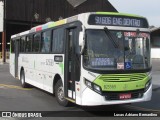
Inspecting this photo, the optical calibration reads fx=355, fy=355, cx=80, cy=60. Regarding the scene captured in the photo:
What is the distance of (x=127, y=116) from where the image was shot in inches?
368

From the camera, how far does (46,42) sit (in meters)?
12.5

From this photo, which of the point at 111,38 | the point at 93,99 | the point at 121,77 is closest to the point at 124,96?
the point at 121,77

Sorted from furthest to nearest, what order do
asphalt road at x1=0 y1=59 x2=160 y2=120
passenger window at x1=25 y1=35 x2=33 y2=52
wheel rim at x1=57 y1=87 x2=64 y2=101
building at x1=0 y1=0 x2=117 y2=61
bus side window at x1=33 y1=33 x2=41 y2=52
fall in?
building at x1=0 y1=0 x2=117 y2=61
passenger window at x1=25 y1=35 x2=33 y2=52
bus side window at x1=33 y1=33 x2=41 y2=52
wheel rim at x1=57 y1=87 x2=64 y2=101
asphalt road at x1=0 y1=59 x2=160 y2=120

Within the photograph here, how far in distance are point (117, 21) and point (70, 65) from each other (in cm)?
183

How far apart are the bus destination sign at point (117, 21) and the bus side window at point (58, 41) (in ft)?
5.86

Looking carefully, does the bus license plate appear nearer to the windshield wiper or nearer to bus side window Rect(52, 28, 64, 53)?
the windshield wiper

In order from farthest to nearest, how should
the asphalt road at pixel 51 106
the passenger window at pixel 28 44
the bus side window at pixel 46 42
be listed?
the passenger window at pixel 28 44, the bus side window at pixel 46 42, the asphalt road at pixel 51 106

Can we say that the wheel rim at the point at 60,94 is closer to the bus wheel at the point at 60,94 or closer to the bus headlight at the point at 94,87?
the bus wheel at the point at 60,94

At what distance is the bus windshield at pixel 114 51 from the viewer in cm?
918

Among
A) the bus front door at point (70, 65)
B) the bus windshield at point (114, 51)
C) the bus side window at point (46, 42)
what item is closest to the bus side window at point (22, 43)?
the bus side window at point (46, 42)

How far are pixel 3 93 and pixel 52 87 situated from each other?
2948 millimetres

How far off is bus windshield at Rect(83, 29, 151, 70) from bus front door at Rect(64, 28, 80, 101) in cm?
65

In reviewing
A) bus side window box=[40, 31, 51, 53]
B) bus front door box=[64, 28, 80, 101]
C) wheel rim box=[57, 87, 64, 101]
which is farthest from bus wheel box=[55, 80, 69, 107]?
bus side window box=[40, 31, 51, 53]

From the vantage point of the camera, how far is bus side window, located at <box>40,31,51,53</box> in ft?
40.1
